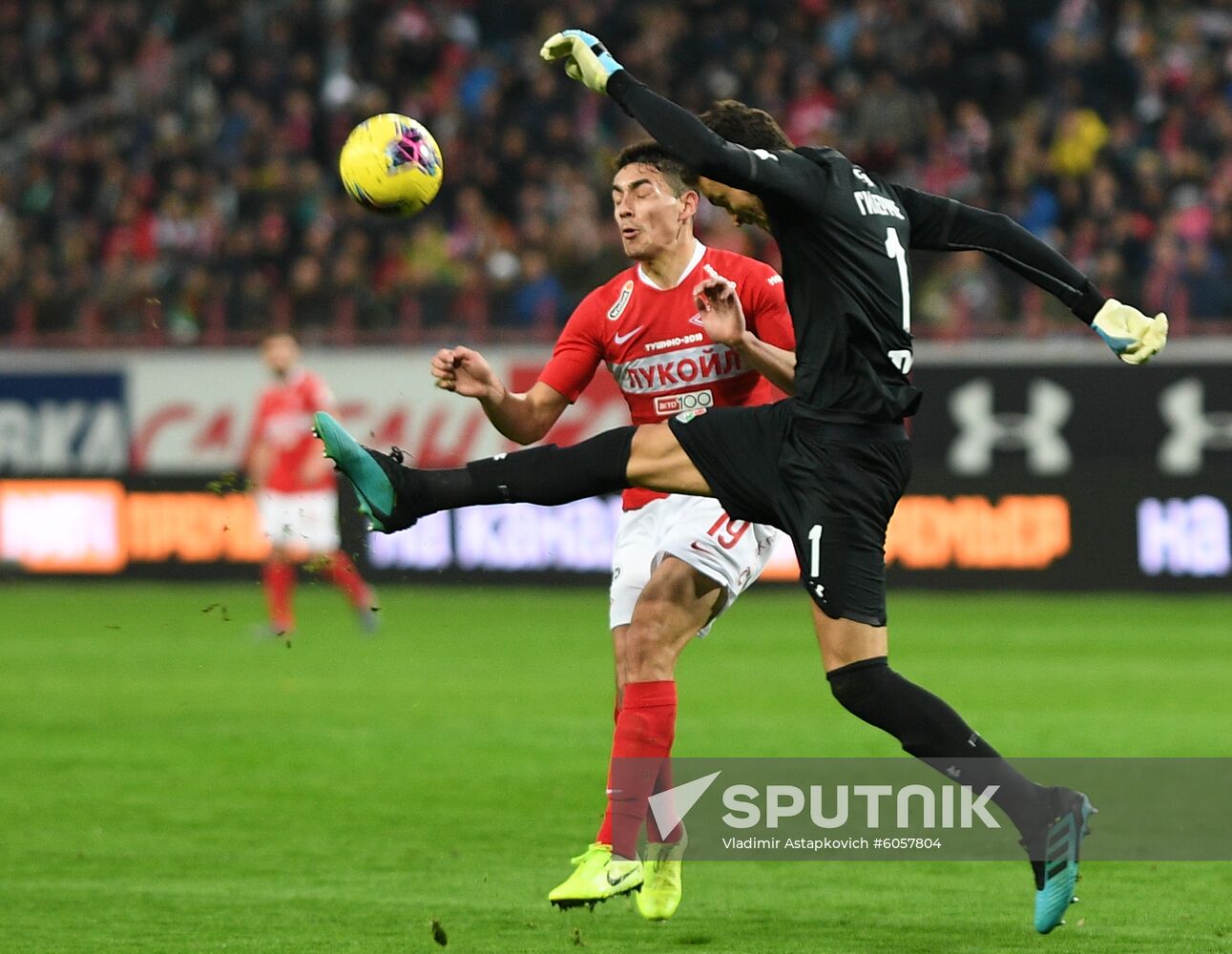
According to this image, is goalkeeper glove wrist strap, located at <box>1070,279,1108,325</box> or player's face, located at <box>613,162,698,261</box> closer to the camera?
goalkeeper glove wrist strap, located at <box>1070,279,1108,325</box>

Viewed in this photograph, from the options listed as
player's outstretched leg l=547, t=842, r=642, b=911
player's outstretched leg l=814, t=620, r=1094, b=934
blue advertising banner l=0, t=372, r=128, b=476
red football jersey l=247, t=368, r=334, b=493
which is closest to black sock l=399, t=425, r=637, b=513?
player's outstretched leg l=814, t=620, r=1094, b=934

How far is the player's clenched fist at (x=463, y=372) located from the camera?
6.48 meters

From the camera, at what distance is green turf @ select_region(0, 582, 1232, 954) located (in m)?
6.32

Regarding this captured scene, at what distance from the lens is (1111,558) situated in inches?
683

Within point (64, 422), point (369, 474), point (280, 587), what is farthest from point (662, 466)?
point (64, 422)

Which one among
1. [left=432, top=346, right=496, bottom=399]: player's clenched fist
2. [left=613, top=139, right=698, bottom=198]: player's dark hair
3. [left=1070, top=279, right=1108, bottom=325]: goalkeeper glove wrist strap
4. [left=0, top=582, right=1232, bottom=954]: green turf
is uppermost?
[left=613, top=139, right=698, bottom=198]: player's dark hair

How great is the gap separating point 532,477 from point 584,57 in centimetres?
128

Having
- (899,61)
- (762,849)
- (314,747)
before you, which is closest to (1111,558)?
(899,61)

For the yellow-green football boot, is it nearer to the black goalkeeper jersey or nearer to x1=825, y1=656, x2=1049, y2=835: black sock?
x1=825, y1=656, x2=1049, y2=835: black sock

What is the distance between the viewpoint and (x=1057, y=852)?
224 inches

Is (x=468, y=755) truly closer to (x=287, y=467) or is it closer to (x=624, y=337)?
(x=624, y=337)

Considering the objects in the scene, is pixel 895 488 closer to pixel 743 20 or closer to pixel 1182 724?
pixel 1182 724

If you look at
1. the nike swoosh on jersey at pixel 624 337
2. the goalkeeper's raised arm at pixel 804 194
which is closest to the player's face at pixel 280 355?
the nike swoosh on jersey at pixel 624 337

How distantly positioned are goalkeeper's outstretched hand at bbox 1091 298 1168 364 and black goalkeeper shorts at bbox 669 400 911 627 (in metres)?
0.66
